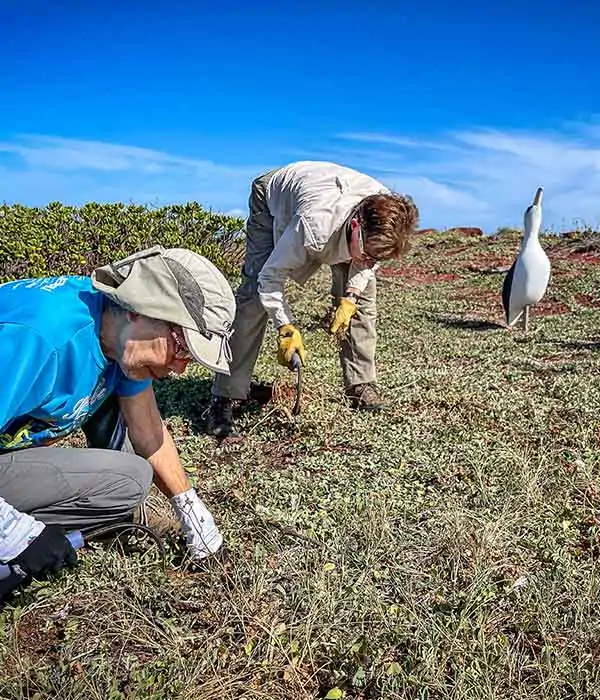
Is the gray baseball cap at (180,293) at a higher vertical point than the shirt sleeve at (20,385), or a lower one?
higher

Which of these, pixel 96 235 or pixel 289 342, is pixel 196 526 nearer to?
pixel 289 342

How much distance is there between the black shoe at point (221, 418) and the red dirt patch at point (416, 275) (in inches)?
282

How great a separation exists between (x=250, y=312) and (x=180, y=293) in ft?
6.65

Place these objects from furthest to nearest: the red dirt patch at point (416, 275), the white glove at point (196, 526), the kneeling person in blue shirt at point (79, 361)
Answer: the red dirt patch at point (416, 275)
the white glove at point (196, 526)
the kneeling person in blue shirt at point (79, 361)

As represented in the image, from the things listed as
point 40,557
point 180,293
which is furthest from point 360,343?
point 40,557

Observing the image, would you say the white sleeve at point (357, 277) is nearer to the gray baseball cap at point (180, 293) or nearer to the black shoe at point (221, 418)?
the black shoe at point (221, 418)

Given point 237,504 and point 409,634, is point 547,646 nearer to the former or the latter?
point 409,634

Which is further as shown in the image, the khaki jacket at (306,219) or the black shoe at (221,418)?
the black shoe at (221,418)

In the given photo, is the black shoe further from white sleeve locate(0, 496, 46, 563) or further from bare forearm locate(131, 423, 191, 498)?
white sleeve locate(0, 496, 46, 563)

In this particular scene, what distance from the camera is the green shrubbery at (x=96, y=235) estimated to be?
23.1ft

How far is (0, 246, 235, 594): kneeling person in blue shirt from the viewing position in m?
2.07

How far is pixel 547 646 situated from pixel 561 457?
1.60m

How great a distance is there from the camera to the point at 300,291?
9648 mm

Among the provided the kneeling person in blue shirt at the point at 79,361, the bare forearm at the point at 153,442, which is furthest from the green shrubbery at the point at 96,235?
the kneeling person in blue shirt at the point at 79,361
